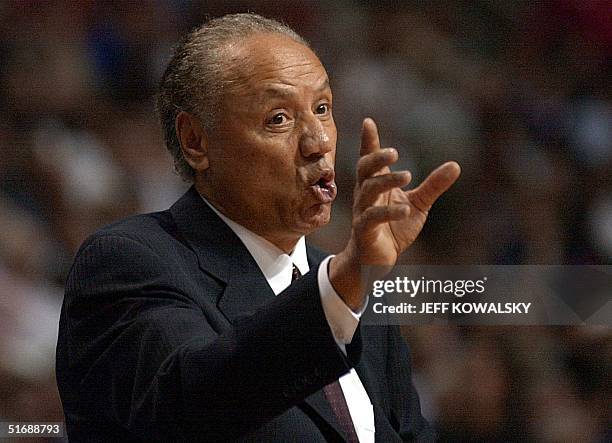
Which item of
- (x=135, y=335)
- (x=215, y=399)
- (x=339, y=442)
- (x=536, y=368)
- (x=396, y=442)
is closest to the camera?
(x=215, y=399)

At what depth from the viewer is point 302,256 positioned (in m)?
1.96

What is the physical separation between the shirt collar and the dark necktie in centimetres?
19

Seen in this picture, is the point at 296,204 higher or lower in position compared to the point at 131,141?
lower

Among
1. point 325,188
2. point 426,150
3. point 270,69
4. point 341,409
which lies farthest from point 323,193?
point 426,150

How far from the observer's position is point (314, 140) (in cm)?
185

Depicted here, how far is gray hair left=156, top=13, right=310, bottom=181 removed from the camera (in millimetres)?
1940

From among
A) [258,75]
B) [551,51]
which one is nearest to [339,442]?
[258,75]

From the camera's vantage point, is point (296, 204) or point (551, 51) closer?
point (296, 204)

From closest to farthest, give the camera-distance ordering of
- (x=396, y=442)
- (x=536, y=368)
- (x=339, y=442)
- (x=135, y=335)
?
(x=135, y=335)
(x=339, y=442)
(x=396, y=442)
(x=536, y=368)

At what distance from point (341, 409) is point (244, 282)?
0.83 feet

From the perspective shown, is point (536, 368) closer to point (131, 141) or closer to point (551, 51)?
point (551, 51)

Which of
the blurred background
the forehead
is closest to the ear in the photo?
the forehead

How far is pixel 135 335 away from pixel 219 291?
0.74 ft

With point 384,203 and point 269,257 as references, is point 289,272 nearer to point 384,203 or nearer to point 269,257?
point 269,257
